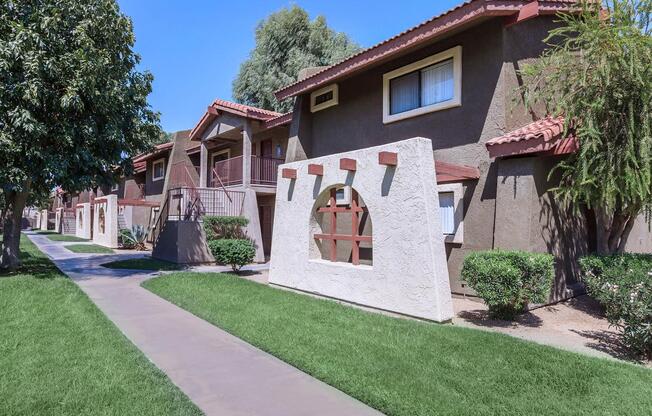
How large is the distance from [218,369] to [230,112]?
1444 cm

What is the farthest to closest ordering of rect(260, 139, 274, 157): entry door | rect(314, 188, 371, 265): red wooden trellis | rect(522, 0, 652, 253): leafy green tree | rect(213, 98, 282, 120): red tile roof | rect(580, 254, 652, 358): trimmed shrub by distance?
rect(260, 139, 274, 157): entry door, rect(213, 98, 282, 120): red tile roof, rect(314, 188, 371, 265): red wooden trellis, rect(522, 0, 652, 253): leafy green tree, rect(580, 254, 652, 358): trimmed shrub

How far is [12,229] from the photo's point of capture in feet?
44.5

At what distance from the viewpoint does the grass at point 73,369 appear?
418cm

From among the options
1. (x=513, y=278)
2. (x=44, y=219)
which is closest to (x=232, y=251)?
(x=513, y=278)

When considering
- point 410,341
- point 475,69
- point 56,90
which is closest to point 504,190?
point 475,69

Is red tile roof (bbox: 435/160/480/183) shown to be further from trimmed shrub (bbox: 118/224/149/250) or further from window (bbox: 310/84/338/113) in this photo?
trimmed shrub (bbox: 118/224/149/250)

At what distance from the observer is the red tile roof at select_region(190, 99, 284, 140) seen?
17.5 metres

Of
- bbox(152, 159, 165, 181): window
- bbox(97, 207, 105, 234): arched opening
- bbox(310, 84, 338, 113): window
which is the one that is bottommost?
bbox(97, 207, 105, 234): arched opening

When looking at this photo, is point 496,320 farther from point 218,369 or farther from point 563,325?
point 218,369

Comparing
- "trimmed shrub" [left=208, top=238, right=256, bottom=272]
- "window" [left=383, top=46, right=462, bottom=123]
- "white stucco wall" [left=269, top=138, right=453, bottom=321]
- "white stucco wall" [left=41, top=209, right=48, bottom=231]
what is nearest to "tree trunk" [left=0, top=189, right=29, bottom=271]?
"trimmed shrub" [left=208, top=238, right=256, bottom=272]

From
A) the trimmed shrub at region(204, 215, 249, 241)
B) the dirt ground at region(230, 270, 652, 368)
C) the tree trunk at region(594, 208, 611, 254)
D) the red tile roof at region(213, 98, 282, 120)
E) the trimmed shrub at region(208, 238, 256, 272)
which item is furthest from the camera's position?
the red tile roof at region(213, 98, 282, 120)

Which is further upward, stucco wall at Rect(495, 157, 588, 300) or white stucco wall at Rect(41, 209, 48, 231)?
stucco wall at Rect(495, 157, 588, 300)

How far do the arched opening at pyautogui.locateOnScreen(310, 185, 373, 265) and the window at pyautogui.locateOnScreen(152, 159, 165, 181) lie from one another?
18511mm

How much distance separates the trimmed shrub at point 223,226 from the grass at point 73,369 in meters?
7.66
